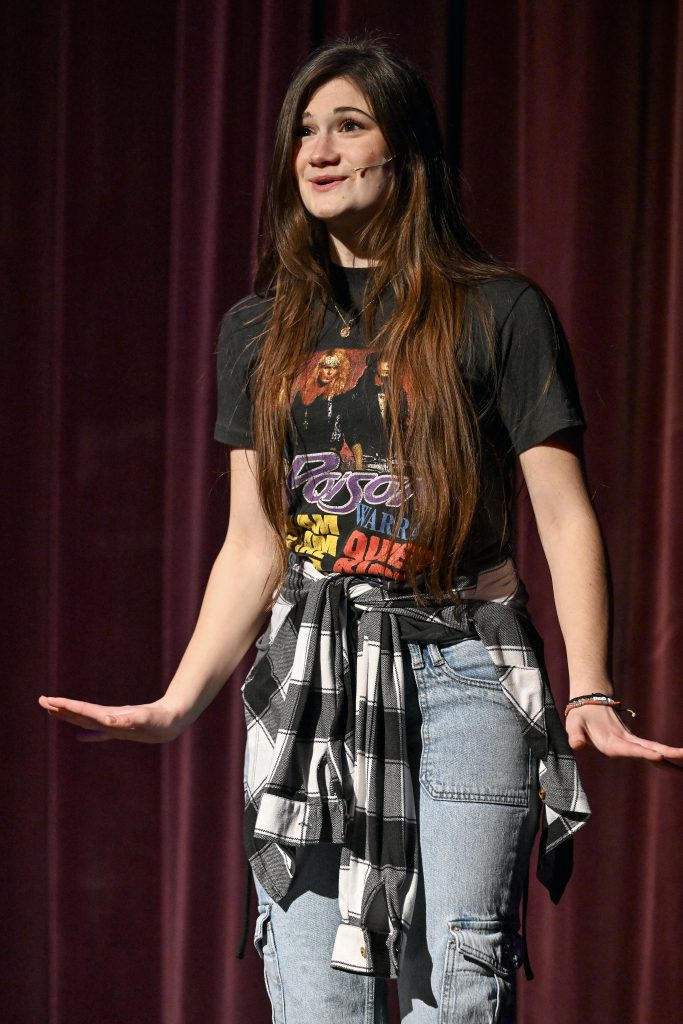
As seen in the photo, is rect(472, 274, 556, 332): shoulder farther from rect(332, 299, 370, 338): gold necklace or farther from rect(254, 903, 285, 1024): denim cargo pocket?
rect(254, 903, 285, 1024): denim cargo pocket

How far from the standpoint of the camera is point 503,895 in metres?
1.08

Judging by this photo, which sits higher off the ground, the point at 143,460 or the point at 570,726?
the point at 143,460

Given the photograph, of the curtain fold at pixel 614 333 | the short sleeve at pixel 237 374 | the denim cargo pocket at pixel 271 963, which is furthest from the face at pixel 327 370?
the curtain fold at pixel 614 333

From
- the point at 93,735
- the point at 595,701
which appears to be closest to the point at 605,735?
the point at 595,701

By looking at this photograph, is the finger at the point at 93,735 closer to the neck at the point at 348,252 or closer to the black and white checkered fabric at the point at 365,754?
the black and white checkered fabric at the point at 365,754

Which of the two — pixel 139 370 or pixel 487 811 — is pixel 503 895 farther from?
pixel 139 370

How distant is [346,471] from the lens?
3.83 ft

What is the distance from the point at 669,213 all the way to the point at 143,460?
933mm

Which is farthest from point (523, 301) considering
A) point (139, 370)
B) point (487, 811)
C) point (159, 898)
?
point (159, 898)

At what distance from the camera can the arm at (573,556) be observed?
1082 millimetres

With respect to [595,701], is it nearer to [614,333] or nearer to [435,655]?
[435,655]

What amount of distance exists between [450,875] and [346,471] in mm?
388

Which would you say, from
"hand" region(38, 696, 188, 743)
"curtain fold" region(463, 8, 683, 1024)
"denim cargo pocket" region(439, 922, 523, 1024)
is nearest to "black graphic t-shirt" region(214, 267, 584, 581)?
"hand" region(38, 696, 188, 743)

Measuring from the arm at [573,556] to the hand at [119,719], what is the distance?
1.30 feet
